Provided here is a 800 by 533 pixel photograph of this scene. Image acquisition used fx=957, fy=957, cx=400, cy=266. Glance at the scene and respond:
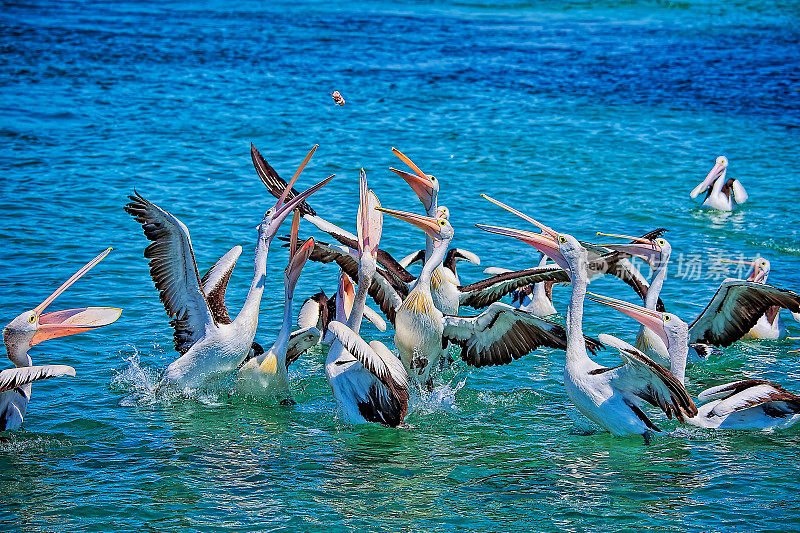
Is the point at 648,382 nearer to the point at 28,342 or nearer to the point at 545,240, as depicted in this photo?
the point at 545,240

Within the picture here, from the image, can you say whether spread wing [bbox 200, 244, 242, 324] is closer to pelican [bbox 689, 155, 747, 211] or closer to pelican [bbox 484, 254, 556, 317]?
pelican [bbox 484, 254, 556, 317]

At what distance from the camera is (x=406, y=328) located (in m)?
7.21

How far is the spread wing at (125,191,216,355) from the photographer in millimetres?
6574

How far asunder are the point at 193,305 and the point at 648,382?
10.6ft

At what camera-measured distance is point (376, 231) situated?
22.7 ft

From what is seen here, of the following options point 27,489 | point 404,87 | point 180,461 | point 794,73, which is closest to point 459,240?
point 180,461

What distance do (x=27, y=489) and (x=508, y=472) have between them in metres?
2.93

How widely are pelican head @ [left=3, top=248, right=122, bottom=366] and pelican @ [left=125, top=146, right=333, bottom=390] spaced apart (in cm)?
43

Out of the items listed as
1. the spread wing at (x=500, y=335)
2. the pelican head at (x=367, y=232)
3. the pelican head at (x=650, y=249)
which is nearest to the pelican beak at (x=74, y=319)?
the pelican head at (x=367, y=232)

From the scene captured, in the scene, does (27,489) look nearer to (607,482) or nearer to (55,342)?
(55,342)

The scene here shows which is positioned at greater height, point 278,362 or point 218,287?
point 218,287

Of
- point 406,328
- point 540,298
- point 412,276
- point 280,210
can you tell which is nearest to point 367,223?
point 280,210

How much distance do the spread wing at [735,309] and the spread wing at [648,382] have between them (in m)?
1.41

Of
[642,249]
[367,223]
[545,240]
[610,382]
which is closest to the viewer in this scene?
[610,382]
